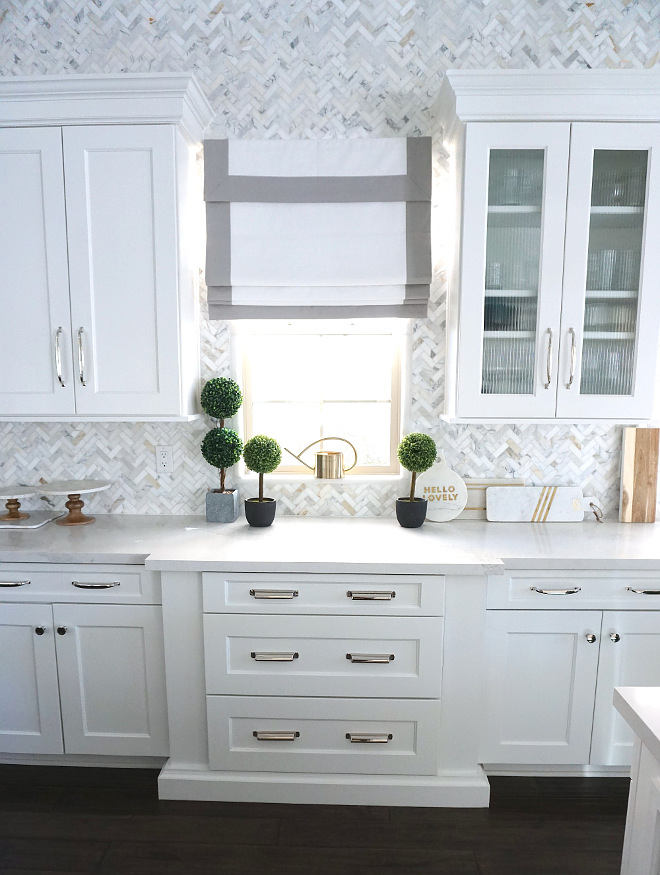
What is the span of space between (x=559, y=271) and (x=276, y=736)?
1901 mm

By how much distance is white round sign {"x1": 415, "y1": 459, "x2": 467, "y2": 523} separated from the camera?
91.1 inches

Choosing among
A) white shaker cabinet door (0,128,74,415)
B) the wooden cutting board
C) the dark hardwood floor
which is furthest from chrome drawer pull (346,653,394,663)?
white shaker cabinet door (0,128,74,415)

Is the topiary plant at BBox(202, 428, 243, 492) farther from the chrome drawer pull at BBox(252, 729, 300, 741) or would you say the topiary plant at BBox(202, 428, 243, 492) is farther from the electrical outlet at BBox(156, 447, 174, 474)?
the chrome drawer pull at BBox(252, 729, 300, 741)

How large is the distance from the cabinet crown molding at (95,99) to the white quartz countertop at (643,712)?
7.03 feet

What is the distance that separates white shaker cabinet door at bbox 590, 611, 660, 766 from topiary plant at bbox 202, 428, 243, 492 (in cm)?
148

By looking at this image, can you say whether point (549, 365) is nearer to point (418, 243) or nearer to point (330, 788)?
point (418, 243)

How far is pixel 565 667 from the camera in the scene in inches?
75.9

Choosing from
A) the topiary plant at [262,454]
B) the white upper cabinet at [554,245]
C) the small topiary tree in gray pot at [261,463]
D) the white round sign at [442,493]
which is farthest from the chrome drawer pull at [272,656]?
the white upper cabinet at [554,245]

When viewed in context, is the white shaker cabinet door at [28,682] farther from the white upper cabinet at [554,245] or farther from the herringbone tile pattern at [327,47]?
the white upper cabinet at [554,245]

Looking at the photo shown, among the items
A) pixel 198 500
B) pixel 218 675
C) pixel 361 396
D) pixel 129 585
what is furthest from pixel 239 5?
pixel 218 675

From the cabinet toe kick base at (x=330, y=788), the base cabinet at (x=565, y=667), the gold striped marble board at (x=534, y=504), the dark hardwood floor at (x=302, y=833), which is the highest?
the gold striped marble board at (x=534, y=504)

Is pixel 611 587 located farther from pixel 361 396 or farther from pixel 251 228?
pixel 251 228

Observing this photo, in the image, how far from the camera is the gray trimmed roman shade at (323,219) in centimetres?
→ 218

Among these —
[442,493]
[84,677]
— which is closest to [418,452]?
[442,493]
